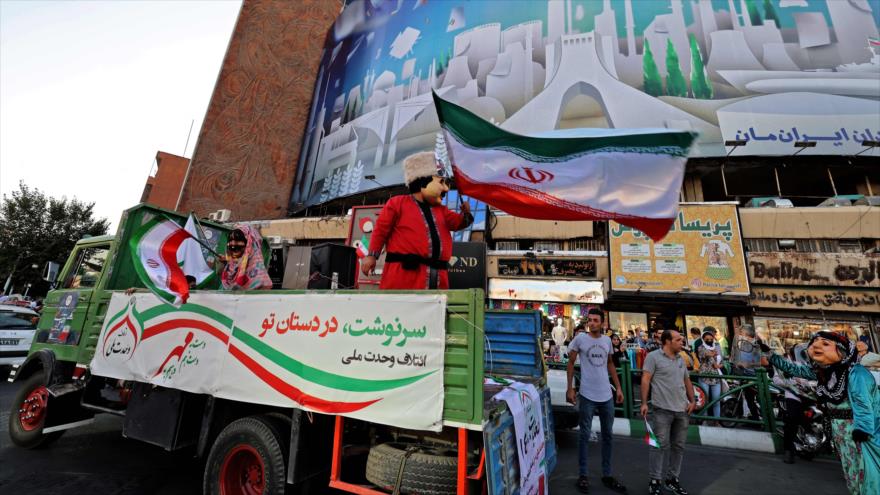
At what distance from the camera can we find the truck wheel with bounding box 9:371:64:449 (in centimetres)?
460

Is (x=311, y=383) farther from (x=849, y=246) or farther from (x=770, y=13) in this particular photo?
(x=770, y=13)

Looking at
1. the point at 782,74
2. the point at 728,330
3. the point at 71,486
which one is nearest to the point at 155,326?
the point at 71,486

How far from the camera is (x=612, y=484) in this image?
422 centimetres

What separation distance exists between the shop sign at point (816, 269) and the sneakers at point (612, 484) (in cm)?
1491

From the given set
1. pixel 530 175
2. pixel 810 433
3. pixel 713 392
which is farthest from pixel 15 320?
pixel 810 433

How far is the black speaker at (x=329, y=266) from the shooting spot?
8648 millimetres

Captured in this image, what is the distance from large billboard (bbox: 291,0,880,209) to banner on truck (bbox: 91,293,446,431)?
21.4 meters

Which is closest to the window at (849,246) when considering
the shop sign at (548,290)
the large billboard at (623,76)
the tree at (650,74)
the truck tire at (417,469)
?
the large billboard at (623,76)

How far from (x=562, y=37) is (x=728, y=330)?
19.6 metres

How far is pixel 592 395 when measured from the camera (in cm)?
430

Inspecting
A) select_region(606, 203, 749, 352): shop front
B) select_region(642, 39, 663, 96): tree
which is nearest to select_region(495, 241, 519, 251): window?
select_region(606, 203, 749, 352): shop front

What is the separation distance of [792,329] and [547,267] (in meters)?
9.61

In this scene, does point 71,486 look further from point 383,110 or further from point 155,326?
point 383,110

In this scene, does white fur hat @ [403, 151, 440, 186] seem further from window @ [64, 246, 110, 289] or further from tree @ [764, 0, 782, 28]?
tree @ [764, 0, 782, 28]
